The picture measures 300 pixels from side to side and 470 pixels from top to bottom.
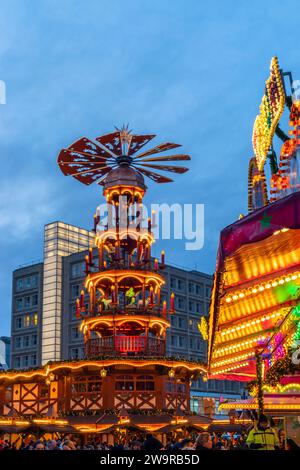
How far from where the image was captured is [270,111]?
17.8m

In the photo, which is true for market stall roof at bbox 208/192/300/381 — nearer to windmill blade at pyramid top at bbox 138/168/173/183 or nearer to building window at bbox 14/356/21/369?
windmill blade at pyramid top at bbox 138/168/173/183

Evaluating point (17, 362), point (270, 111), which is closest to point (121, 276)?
point (270, 111)

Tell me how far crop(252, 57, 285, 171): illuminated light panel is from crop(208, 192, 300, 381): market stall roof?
160 inches

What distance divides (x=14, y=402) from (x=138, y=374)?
8.54 metres

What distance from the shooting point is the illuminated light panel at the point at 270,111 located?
1656 centimetres

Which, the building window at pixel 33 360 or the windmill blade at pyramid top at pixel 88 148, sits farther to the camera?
the building window at pixel 33 360

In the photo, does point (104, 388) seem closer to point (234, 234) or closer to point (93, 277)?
point (93, 277)

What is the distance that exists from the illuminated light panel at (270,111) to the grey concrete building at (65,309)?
7030 centimetres

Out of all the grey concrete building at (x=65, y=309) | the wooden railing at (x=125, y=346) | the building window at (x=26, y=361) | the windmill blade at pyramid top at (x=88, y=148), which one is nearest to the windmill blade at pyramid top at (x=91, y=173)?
the windmill blade at pyramid top at (x=88, y=148)

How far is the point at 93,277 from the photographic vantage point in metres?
44.2

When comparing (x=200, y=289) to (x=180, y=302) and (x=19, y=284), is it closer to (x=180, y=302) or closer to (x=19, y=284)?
(x=180, y=302)

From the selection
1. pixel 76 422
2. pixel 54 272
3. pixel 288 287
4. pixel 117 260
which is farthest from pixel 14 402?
pixel 54 272

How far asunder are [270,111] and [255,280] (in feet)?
16.2

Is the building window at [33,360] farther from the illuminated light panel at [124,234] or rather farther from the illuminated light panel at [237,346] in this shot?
the illuminated light panel at [237,346]
